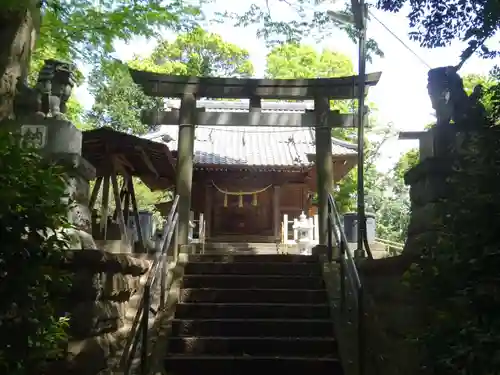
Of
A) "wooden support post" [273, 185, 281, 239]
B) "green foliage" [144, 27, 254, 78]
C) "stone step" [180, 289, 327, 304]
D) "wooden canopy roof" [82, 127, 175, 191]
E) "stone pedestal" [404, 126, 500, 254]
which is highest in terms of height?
"green foliage" [144, 27, 254, 78]

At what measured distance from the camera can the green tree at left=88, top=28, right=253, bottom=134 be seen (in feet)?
76.5

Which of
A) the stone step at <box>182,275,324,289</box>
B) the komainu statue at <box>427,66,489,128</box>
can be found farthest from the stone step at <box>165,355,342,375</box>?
the komainu statue at <box>427,66,489,128</box>

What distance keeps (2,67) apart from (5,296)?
3129mm

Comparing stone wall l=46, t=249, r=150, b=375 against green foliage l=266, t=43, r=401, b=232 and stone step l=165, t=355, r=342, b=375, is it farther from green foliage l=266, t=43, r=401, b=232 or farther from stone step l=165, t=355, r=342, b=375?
green foliage l=266, t=43, r=401, b=232

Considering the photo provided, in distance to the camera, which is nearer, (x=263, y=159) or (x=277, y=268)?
(x=277, y=268)

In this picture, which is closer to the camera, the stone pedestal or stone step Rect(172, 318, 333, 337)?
the stone pedestal

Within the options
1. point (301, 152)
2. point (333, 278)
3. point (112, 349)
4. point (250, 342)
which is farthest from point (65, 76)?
point (301, 152)

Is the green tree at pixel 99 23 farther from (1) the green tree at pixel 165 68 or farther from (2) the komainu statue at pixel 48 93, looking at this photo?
(1) the green tree at pixel 165 68

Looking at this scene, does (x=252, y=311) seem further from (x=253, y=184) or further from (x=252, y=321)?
(x=253, y=184)

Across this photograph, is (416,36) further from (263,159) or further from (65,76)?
(263,159)

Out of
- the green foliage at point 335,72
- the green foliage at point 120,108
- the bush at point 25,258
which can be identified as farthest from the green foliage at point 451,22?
the green foliage at point 120,108

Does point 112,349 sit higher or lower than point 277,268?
lower

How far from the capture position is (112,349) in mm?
4812

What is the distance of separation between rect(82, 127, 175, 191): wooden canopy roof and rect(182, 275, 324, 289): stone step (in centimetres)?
278
